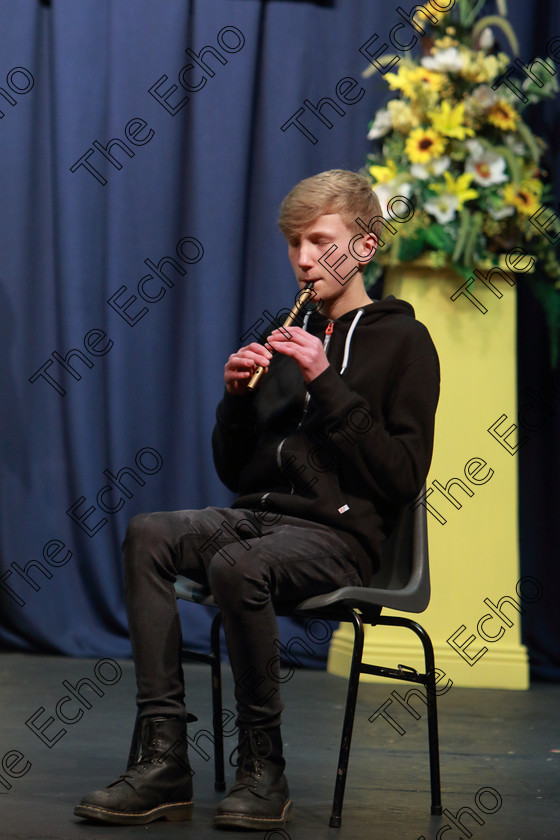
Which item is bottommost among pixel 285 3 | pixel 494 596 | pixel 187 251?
pixel 494 596

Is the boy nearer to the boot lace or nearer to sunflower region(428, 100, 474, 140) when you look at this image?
the boot lace

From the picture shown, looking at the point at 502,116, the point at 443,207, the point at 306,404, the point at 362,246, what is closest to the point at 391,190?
the point at 443,207

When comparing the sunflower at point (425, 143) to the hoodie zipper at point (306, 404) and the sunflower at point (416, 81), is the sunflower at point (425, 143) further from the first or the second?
the hoodie zipper at point (306, 404)

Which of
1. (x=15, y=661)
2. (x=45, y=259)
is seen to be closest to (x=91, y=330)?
(x=45, y=259)

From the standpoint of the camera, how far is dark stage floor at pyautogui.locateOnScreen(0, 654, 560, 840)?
1.46 metres

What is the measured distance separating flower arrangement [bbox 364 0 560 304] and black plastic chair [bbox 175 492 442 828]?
1.20 metres

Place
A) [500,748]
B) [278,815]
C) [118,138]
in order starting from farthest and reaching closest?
[118,138] < [500,748] < [278,815]

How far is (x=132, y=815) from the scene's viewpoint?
1406 millimetres

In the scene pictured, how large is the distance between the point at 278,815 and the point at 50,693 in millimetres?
1111

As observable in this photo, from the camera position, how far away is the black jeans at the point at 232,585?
4.73 feet

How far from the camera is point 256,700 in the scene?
1.44m

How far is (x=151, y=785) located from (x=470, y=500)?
1547mm

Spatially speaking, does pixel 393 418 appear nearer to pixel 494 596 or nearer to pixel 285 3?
pixel 494 596

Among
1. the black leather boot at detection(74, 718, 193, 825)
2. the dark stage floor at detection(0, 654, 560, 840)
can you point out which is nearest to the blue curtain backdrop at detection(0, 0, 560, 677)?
the dark stage floor at detection(0, 654, 560, 840)
